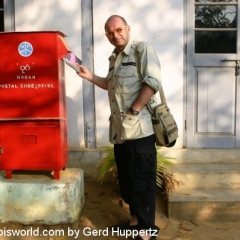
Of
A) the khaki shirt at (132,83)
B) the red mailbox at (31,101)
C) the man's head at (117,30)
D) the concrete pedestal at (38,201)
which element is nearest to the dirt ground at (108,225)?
the concrete pedestal at (38,201)

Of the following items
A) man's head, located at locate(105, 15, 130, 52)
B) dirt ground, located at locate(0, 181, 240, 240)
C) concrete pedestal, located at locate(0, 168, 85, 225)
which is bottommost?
dirt ground, located at locate(0, 181, 240, 240)

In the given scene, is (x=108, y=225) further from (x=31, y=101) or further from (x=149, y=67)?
(x=149, y=67)

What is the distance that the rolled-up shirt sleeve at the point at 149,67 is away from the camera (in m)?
2.75

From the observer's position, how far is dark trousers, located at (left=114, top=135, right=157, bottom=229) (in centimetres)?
292

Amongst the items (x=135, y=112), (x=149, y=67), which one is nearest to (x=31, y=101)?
(x=135, y=112)

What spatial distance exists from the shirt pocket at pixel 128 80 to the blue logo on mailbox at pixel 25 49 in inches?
37.0

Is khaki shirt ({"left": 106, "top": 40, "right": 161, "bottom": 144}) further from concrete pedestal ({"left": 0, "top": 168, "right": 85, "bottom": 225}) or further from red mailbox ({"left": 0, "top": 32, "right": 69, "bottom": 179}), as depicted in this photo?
concrete pedestal ({"left": 0, "top": 168, "right": 85, "bottom": 225})

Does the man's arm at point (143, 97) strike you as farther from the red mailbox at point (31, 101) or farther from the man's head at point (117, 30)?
the red mailbox at point (31, 101)

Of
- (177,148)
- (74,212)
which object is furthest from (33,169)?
(177,148)

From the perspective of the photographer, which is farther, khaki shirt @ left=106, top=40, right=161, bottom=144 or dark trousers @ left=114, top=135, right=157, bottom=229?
dark trousers @ left=114, top=135, right=157, bottom=229

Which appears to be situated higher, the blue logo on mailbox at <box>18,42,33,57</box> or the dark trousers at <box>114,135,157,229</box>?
the blue logo on mailbox at <box>18,42,33,57</box>

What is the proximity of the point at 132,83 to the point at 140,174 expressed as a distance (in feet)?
2.50

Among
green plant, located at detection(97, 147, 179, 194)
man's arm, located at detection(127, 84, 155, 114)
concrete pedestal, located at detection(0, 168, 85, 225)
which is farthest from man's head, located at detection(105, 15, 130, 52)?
green plant, located at detection(97, 147, 179, 194)

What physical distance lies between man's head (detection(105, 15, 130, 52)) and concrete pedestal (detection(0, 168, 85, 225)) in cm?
144
